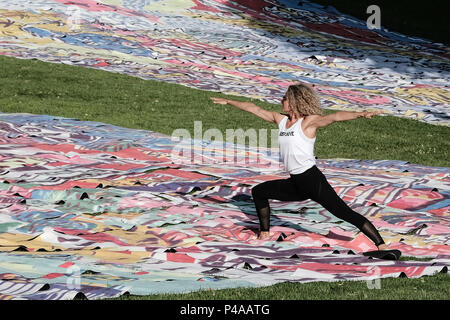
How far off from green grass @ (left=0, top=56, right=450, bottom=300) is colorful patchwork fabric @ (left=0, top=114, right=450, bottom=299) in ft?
11.6

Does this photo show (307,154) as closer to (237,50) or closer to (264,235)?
(264,235)

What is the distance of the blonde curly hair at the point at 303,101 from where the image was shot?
10.1m

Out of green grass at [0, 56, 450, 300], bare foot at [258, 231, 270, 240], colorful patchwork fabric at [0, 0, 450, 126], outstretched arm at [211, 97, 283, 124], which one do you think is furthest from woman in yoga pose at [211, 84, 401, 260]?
colorful patchwork fabric at [0, 0, 450, 126]

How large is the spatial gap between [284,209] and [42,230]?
4.19m

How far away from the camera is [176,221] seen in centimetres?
1144

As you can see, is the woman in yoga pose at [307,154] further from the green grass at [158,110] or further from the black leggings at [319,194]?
the green grass at [158,110]

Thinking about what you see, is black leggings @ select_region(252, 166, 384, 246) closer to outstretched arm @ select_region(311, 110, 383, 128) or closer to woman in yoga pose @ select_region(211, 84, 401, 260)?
woman in yoga pose @ select_region(211, 84, 401, 260)

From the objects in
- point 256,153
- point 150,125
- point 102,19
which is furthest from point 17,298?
point 102,19

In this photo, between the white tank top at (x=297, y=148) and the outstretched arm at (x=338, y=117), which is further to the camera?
the white tank top at (x=297, y=148)

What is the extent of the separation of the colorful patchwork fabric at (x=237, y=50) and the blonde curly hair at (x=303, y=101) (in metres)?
15.8

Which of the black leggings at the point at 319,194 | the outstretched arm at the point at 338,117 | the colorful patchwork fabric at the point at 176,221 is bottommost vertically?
the colorful patchwork fabric at the point at 176,221

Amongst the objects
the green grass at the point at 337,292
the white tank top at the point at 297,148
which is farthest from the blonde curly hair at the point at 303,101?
the green grass at the point at 337,292

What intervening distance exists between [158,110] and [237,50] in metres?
12.8

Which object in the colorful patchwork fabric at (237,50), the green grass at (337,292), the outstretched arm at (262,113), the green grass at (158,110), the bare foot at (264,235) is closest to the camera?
the green grass at (337,292)
